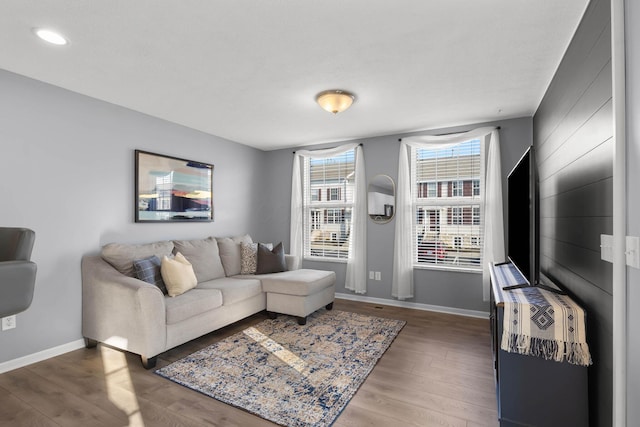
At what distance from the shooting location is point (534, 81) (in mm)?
2760

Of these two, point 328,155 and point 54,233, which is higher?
point 328,155

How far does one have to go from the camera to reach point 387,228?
450cm

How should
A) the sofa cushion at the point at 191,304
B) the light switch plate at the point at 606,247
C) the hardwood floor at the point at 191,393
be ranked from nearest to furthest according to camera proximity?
the light switch plate at the point at 606,247, the hardwood floor at the point at 191,393, the sofa cushion at the point at 191,304

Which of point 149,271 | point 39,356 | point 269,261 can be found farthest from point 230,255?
point 39,356

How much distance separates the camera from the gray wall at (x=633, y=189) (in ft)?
4.11

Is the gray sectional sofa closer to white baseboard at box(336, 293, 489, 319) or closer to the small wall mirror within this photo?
white baseboard at box(336, 293, 489, 319)

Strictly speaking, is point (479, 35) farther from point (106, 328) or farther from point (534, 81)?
point (106, 328)

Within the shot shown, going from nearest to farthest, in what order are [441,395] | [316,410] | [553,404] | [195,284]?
[553,404] < [316,410] < [441,395] < [195,284]

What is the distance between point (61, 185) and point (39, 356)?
146cm

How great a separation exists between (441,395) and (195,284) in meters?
2.39

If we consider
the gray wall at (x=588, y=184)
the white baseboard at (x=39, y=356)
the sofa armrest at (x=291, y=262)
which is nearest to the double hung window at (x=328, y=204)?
the sofa armrest at (x=291, y=262)

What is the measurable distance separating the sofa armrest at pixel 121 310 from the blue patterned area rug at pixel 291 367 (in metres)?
0.30

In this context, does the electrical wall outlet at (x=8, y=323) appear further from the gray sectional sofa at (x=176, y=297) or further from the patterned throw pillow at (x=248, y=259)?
the patterned throw pillow at (x=248, y=259)

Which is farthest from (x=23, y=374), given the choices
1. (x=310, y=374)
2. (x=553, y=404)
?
(x=553, y=404)
